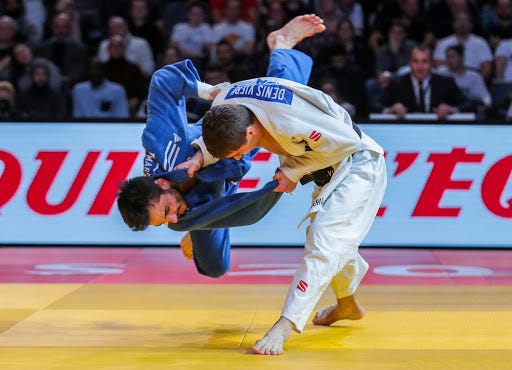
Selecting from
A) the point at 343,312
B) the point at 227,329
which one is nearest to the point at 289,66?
the point at 343,312

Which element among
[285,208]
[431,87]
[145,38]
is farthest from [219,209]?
[145,38]

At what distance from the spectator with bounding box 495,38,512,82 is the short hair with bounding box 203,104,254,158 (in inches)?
285

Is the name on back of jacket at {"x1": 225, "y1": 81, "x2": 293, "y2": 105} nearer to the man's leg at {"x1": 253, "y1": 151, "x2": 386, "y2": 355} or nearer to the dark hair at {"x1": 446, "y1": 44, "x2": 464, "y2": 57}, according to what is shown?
the man's leg at {"x1": 253, "y1": 151, "x2": 386, "y2": 355}

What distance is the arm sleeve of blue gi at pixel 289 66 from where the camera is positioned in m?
5.75

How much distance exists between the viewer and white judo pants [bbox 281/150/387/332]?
193 inches

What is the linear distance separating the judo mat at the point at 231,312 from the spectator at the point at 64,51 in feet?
11.7

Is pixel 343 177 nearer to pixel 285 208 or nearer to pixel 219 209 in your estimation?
pixel 219 209

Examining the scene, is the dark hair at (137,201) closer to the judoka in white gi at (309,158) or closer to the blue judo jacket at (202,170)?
the blue judo jacket at (202,170)

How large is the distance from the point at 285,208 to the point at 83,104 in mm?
2997

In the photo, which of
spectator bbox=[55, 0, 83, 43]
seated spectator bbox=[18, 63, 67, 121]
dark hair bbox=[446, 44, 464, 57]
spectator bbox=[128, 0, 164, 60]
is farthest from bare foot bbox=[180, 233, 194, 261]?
spectator bbox=[55, 0, 83, 43]

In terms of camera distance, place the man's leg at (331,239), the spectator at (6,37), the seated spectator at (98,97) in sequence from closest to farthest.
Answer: the man's leg at (331,239) → the seated spectator at (98,97) → the spectator at (6,37)

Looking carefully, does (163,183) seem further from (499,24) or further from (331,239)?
(499,24)

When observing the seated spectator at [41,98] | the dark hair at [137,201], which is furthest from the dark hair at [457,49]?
the dark hair at [137,201]

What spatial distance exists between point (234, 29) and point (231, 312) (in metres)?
6.83
